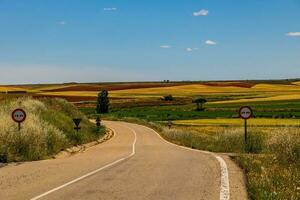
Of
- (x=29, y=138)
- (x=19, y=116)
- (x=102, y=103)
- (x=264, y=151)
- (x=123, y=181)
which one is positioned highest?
(x=19, y=116)

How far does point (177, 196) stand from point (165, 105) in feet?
316

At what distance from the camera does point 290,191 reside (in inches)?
428

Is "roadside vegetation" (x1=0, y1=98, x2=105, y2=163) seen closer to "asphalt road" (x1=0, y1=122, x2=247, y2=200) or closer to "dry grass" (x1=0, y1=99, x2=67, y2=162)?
"dry grass" (x1=0, y1=99, x2=67, y2=162)

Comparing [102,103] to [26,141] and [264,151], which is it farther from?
[26,141]

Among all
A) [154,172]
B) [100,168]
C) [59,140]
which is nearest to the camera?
[154,172]

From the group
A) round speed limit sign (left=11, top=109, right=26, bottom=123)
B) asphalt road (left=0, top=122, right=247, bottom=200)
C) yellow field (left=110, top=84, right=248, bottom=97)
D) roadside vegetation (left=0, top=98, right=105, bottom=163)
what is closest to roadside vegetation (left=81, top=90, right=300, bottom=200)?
asphalt road (left=0, top=122, right=247, bottom=200)

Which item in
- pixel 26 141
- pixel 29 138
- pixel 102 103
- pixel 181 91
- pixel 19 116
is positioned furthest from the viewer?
pixel 181 91

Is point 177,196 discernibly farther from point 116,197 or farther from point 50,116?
point 50,116

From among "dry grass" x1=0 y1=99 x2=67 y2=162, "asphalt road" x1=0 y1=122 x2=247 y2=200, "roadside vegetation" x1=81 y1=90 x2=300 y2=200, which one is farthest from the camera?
"dry grass" x1=0 y1=99 x2=67 y2=162

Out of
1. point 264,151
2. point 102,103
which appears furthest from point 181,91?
point 264,151

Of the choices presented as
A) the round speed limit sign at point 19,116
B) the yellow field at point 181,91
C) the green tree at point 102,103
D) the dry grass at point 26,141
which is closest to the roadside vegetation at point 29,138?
the dry grass at point 26,141

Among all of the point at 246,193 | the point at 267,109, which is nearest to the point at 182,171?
the point at 246,193

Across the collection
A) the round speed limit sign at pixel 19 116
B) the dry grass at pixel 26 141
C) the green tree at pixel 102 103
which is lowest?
the green tree at pixel 102 103

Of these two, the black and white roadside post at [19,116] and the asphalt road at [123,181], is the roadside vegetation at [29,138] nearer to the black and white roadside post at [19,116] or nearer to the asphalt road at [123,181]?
the black and white roadside post at [19,116]
